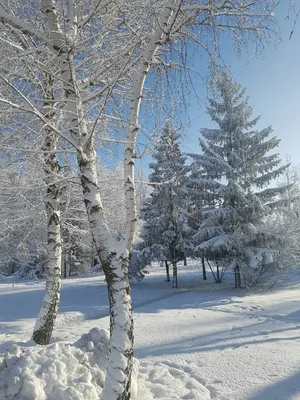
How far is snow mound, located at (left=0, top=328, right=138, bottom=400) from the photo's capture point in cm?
283

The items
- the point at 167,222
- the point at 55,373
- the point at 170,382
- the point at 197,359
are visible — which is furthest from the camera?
the point at 167,222

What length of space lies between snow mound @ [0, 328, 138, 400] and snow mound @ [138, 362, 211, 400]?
0.82 ft

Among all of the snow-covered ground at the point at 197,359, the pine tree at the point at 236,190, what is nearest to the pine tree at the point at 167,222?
the pine tree at the point at 236,190

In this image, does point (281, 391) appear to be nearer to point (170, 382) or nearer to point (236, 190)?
point (170, 382)

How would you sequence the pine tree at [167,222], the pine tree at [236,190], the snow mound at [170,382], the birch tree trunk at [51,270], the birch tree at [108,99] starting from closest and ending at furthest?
the birch tree at [108,99], the snow mound at [170,382], the birch tree trunk at [51,270], the pine tree at [236,190], the pine tree at [167,222]

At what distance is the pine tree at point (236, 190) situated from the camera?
49.3 feet

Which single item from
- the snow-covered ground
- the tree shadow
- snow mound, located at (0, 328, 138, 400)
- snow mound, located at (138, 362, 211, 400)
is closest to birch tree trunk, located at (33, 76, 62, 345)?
the snow-covered ground

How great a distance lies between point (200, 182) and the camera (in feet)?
52.7

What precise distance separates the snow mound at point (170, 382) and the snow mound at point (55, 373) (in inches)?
9.9

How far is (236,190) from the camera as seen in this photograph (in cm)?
1505

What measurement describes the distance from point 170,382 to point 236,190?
41.1 ft

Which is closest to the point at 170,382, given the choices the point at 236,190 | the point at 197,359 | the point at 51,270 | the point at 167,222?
the point at 197,359

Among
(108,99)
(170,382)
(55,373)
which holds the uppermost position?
(108,99)

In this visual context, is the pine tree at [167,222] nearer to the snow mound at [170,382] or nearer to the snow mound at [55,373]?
the snow mound at [170,382]
